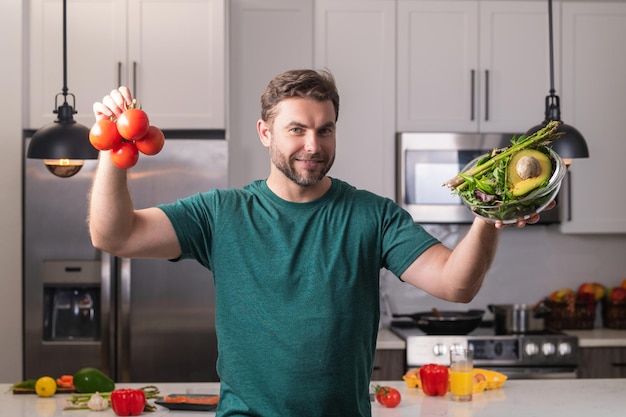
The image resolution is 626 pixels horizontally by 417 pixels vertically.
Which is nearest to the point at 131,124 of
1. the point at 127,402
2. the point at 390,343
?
the point at 127,402

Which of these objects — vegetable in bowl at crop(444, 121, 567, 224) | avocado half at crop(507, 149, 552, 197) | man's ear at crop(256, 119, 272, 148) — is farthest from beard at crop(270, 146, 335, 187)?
avocado half at crop(507, 149, 552, 197)

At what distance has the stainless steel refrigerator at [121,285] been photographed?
4355mm

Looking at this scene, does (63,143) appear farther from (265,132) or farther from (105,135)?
(105,135)

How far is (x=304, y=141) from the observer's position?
2100 millimetres

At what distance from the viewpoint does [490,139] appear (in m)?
4.61

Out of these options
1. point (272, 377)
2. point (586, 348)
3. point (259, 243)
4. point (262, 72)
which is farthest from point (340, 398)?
point (262, 72)

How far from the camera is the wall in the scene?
4410mm

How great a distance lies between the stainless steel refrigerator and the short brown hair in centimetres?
221

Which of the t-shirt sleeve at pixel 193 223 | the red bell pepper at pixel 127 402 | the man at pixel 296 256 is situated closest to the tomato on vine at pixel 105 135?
the man at pixel 296 256

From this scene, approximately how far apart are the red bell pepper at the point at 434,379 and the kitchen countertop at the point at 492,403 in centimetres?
3

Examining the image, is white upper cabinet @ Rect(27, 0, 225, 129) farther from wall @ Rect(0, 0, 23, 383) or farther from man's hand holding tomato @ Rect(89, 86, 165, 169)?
man's hand holding tomato @ Rect(89, 86, 165, 169)

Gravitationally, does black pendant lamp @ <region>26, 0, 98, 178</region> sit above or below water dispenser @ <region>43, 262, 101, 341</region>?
above

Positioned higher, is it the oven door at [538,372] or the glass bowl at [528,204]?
the glass bowl at [528,204]

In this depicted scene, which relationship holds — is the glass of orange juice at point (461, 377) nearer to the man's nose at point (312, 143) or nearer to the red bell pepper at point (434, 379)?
the red bell pepper at point (434, 379)
